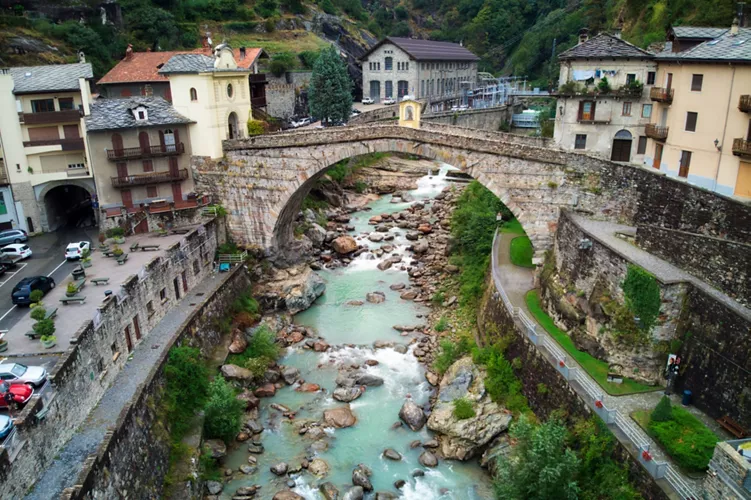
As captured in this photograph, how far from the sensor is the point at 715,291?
57.5ft

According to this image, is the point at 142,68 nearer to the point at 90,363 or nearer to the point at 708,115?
the point at 90,363

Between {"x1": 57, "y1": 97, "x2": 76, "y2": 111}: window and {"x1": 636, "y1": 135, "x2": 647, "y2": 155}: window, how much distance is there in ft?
99.4

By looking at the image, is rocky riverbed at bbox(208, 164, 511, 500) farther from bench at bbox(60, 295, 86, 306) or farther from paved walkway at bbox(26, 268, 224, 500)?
bench at bbox(60, 295, 86, 306)

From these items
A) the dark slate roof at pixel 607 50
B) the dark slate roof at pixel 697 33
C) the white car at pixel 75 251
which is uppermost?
the dark slate roof at pixel 697 33

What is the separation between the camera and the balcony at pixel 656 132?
28.2 m

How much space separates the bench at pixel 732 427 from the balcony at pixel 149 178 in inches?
1037

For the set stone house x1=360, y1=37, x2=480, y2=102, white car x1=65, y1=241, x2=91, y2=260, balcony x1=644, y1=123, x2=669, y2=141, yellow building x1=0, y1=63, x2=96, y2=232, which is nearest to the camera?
white car x1=65, y1=241, x2=91, y2=260

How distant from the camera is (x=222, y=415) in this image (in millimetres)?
20156

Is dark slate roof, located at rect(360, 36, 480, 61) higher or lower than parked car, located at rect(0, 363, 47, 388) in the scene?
higher

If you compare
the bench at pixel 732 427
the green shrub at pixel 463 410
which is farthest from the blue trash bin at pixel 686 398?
the green shrub at pixel 463 410

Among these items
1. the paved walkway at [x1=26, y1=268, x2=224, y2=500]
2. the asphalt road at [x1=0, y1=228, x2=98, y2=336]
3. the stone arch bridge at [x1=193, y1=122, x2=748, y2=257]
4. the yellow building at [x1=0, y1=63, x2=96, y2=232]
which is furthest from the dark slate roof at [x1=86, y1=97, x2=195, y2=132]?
the paved walkway at [x1=26, y1=268, x2=224, y2=500]

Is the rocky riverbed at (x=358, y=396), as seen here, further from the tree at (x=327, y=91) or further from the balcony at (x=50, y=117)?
the tree at (x=327, y=91)

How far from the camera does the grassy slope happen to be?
59.1 ft

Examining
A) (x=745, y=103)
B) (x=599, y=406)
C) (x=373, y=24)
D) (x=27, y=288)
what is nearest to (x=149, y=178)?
(x=27, y=288)
